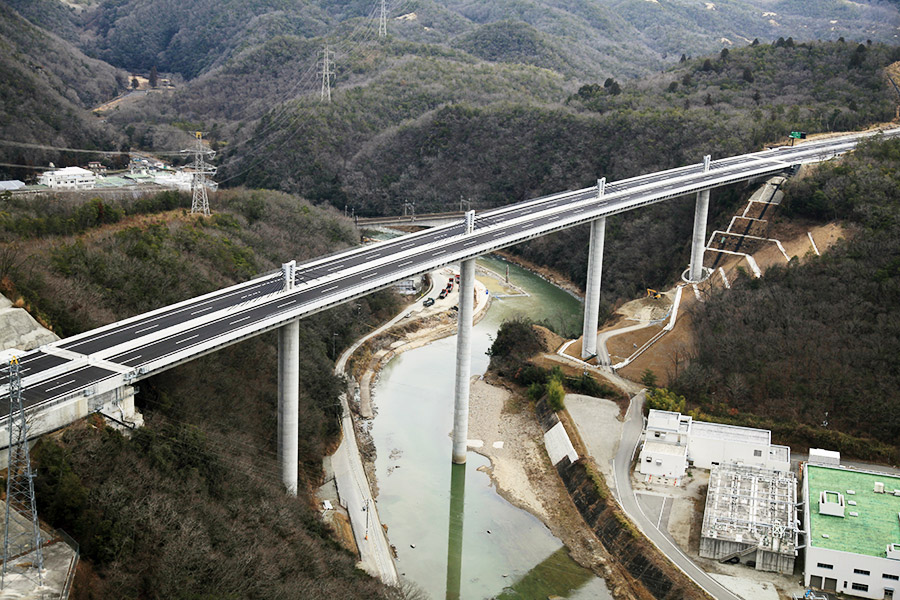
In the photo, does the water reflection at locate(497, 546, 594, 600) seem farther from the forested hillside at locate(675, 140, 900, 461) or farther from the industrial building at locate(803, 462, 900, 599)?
the forested hillside at locate(675, 140, 900, 461)

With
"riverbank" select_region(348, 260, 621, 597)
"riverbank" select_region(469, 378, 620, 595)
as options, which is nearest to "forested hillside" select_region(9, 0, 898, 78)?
"riverbank" select_region(348, 260, 621, 597)

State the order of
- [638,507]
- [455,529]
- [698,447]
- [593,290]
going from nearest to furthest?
[638,507], [455,529], [698,447], [593,290]

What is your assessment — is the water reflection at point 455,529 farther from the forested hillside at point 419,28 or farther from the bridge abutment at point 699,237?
the forested hillside at point 419,28

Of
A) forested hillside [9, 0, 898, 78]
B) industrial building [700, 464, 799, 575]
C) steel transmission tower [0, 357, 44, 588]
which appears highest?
forested hillside [9, 0, 898, 78]

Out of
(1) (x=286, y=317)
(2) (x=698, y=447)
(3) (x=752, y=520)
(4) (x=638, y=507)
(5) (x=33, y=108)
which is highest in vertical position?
(5) (x=33, y=108)

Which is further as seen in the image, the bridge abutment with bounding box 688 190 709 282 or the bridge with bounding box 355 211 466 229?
the bridge with bounding box 355 211 466 229

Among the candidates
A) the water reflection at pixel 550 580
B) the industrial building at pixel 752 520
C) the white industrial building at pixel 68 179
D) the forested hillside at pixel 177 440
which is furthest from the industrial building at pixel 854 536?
the white industrial building at pixel 68 179

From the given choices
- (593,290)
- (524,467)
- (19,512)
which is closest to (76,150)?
(593,290)

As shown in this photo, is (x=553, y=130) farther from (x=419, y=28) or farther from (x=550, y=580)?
(x=550, y=580)
